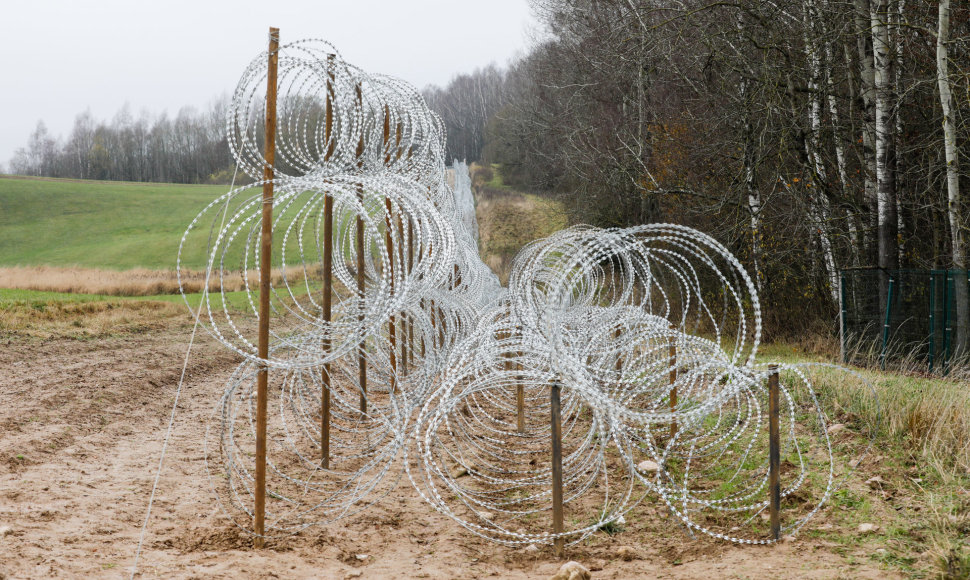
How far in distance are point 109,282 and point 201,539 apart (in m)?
25.2

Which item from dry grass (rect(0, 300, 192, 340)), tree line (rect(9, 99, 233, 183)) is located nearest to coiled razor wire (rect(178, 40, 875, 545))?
dry grass (rect(0, 300, 192, 340))

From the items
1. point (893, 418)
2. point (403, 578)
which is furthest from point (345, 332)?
point (893, 418)

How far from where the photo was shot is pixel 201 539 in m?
5.04

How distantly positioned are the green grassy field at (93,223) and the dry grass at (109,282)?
855 cm

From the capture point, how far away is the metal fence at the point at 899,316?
35.6 ft

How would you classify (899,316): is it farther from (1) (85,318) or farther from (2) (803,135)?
(1) (85,318)

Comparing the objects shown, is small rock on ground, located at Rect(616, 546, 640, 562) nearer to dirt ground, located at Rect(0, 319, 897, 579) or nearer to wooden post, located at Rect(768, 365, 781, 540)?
dirt ground, located at Rect(0, 319, 897, 579)

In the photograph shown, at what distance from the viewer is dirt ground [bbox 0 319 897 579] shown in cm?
441

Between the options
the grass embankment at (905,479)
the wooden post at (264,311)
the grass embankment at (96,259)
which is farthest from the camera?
the grass embankment at (96,259)

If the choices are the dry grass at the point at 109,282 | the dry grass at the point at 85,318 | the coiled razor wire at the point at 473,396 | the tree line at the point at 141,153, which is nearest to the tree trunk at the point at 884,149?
the coiled razor wire at the point at 473,396

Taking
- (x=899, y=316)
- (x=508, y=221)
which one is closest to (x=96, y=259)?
(x=508, y=221)

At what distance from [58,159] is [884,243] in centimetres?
11096

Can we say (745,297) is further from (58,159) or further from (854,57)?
(58,159)

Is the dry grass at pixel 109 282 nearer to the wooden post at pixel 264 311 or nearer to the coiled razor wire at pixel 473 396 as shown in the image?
the coiled razor wire at pixel 473 396
